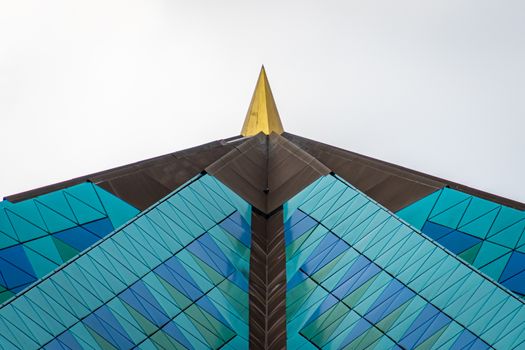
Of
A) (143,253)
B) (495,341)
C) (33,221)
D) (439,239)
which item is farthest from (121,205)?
(495,341)

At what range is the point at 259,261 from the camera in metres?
52.7

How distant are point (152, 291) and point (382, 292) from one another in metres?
11.8

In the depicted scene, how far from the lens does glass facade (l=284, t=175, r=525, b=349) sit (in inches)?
1752

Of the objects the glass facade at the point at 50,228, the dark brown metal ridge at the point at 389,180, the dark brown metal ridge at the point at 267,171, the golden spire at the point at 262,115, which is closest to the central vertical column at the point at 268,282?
the dark brown metal ridge at the point at 267,171

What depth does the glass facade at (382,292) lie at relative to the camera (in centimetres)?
4450

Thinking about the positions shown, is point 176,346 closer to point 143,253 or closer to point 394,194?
point 143,253

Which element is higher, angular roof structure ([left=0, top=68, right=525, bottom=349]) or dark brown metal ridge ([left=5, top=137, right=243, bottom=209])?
dark brown metal ridge ([left=5, top=137, right=243, bottom=209])

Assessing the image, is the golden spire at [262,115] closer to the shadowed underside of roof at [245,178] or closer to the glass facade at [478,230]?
the shadowed underside of roof at [245,178]

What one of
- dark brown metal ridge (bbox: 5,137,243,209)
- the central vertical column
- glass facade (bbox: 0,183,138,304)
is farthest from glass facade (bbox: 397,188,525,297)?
glass facade (bbox: 0,183,138,304)

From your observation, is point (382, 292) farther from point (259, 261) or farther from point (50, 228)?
point (50, 228)

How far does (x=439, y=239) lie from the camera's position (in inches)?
2249

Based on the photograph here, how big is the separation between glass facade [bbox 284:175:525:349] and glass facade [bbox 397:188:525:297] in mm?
6595

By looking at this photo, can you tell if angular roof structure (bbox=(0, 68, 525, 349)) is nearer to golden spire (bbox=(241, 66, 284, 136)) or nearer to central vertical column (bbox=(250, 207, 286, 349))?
central vertical column (bbox=(250, 207, 286, 349))

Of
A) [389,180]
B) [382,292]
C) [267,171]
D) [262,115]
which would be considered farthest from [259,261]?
[262,115]
